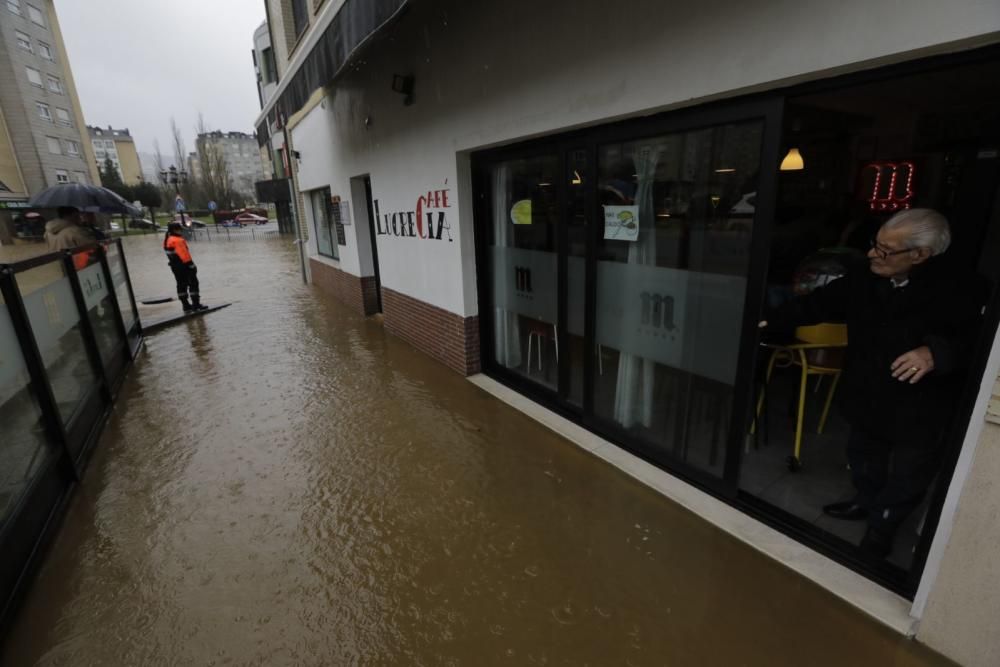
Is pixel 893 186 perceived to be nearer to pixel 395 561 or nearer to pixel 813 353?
pixel 813 353

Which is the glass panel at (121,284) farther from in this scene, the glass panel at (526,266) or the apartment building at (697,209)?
the glass panel at (526,266)

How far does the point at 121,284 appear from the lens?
267 inches

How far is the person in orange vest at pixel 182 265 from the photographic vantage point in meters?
8.45

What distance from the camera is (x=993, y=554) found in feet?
5.63

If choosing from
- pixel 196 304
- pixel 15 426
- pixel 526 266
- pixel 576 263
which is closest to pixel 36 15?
pixel 196 304

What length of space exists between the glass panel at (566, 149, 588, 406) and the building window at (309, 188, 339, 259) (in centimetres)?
698

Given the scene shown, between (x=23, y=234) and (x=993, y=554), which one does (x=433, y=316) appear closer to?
(x=993, y=554)

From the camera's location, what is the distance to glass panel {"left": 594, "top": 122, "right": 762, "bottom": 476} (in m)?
2.54

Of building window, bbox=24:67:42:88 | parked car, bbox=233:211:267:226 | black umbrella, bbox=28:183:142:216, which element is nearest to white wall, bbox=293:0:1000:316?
black umbrella, bbox=28:183:142:216

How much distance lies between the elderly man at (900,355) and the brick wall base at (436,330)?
10.8 feet

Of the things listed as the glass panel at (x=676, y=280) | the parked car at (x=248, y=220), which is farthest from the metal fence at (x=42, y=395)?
the parked car at (x=248, y=220)

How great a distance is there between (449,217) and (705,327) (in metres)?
2.92

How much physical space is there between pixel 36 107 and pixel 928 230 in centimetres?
5613

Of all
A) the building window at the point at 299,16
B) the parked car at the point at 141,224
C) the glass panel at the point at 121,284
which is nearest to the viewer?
the glass panel at the point at 121,284
